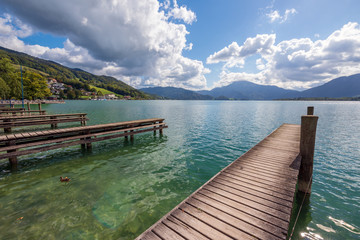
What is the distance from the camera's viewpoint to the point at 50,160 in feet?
37.6

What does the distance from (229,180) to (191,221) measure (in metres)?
2.94

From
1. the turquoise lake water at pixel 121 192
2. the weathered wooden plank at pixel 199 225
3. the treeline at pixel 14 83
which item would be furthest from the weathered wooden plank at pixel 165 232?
the treeline at pixel 14 83

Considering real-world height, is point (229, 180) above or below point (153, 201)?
above

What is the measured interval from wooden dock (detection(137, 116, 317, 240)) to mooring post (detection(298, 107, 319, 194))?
0.45 meters

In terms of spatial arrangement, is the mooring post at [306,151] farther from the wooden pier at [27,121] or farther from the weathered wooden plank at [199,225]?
the wooden pier at [27,121]

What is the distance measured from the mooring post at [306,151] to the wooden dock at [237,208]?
451 mm

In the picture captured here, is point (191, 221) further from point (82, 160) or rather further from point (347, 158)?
point (347, 158)

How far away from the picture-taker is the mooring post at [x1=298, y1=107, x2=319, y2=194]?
7414 millimetres

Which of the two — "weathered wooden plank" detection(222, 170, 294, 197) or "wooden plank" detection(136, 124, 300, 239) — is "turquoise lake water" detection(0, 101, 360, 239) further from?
"wooden plank" detection(136, 124, 300, 239)

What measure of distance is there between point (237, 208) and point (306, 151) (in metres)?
5.86

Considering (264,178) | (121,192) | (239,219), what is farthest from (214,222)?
(121,192)

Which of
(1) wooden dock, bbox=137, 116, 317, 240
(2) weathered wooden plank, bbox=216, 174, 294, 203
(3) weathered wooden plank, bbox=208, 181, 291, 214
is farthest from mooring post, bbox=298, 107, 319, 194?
(3) weathered wooden plank, bbox=208, 181, 291, 214

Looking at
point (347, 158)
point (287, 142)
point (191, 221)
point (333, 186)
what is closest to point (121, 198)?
point (191, 221)

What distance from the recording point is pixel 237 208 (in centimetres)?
470
